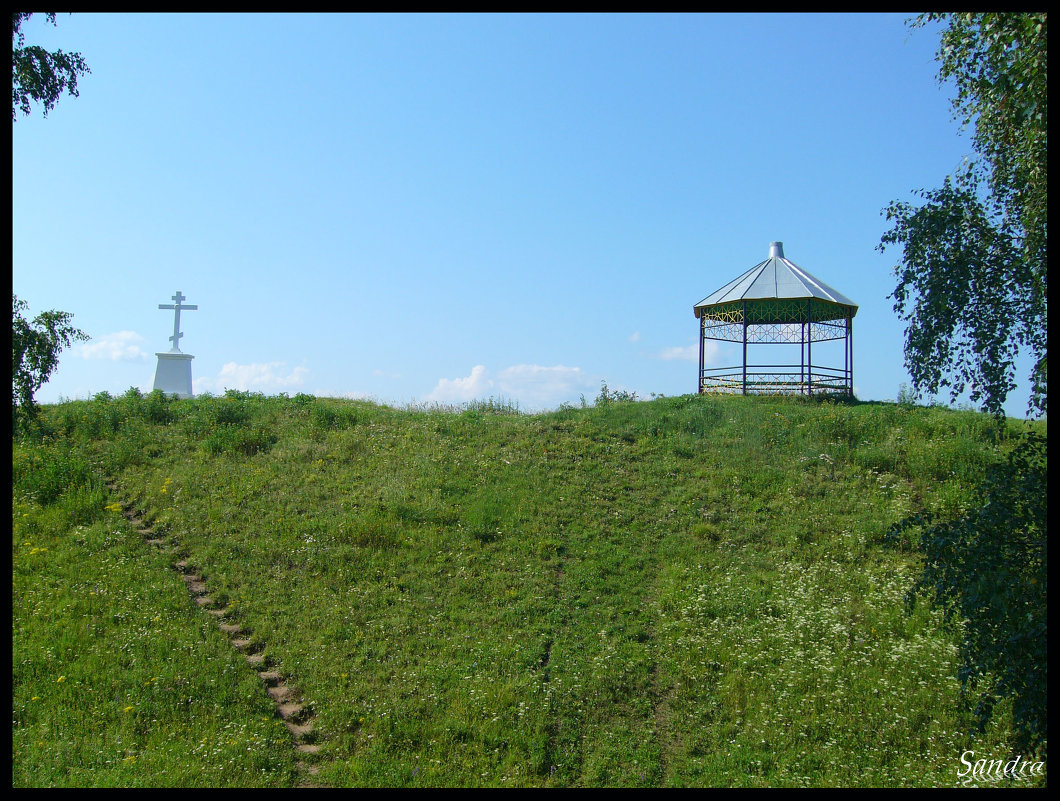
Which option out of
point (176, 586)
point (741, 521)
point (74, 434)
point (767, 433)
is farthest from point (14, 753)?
point (767, 433)

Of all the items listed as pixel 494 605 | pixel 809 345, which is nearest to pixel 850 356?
pixel 809 345

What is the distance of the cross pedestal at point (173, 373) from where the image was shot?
27.4 meters

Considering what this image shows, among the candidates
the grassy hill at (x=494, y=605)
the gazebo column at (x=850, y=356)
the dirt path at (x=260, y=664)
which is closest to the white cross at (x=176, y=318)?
the grassy hill at (x=494, y=605)

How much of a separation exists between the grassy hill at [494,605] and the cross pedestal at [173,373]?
7.73 m

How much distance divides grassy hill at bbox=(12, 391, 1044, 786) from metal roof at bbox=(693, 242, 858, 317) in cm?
458

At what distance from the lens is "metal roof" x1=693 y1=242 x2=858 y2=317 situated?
22.3 metres

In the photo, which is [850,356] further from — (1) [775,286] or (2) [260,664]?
(2) [260,664]

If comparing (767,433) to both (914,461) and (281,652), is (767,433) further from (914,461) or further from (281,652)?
(281,652)

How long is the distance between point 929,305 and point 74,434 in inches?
832

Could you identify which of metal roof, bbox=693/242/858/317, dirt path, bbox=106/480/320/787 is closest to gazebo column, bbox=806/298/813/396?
metal roof, bbox=693/242/858/317

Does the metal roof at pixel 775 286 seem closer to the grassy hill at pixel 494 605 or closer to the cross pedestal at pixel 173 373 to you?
the grassy hill at pixel 494 605

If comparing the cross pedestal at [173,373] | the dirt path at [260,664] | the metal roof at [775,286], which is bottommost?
the dirt path at [260,664]

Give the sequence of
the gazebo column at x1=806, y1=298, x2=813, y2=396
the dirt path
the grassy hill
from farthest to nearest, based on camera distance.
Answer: the gazebo column at x1=806, y1=298, x2=813, y2=396
the dirt path
the grassy hill

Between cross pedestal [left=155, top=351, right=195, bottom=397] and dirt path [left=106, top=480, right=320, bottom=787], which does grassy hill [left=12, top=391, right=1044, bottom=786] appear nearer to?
dirt path [left=106, top=480, right=320, bottom=787]
